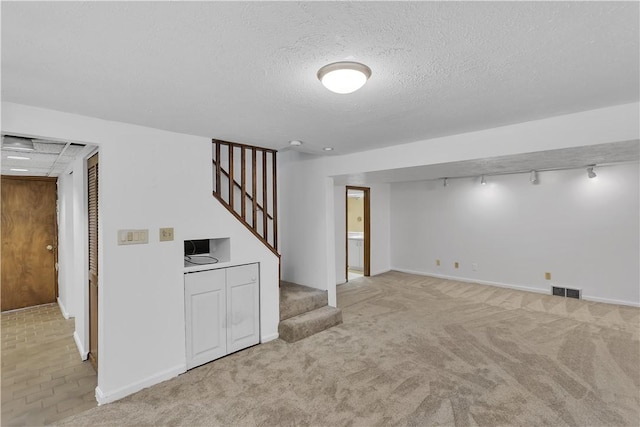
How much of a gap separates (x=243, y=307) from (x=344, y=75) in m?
2.59

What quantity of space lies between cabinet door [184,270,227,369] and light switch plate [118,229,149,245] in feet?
1.71

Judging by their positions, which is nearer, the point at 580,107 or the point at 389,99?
the point at 389,99

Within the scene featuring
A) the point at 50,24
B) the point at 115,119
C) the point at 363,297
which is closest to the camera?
the point at 50,24

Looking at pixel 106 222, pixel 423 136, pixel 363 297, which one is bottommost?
pixel 363 297

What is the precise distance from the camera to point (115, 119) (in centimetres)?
241

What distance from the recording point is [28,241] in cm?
488

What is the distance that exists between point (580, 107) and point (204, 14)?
261cm

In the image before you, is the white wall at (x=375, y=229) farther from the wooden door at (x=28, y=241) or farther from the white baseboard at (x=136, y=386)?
the wooden door at (x=28, y=241)

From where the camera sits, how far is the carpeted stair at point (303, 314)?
135 inches

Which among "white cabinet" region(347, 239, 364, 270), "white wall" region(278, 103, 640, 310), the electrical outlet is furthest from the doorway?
the electrical outlet

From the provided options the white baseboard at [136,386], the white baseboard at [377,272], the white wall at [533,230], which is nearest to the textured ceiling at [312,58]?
the white baseboard at [136,386]

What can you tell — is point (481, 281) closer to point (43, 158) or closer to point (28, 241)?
point (43, 158)

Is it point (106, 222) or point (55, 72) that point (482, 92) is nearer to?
point (55, 72)

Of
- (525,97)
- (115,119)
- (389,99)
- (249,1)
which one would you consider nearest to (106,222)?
(115,119)
